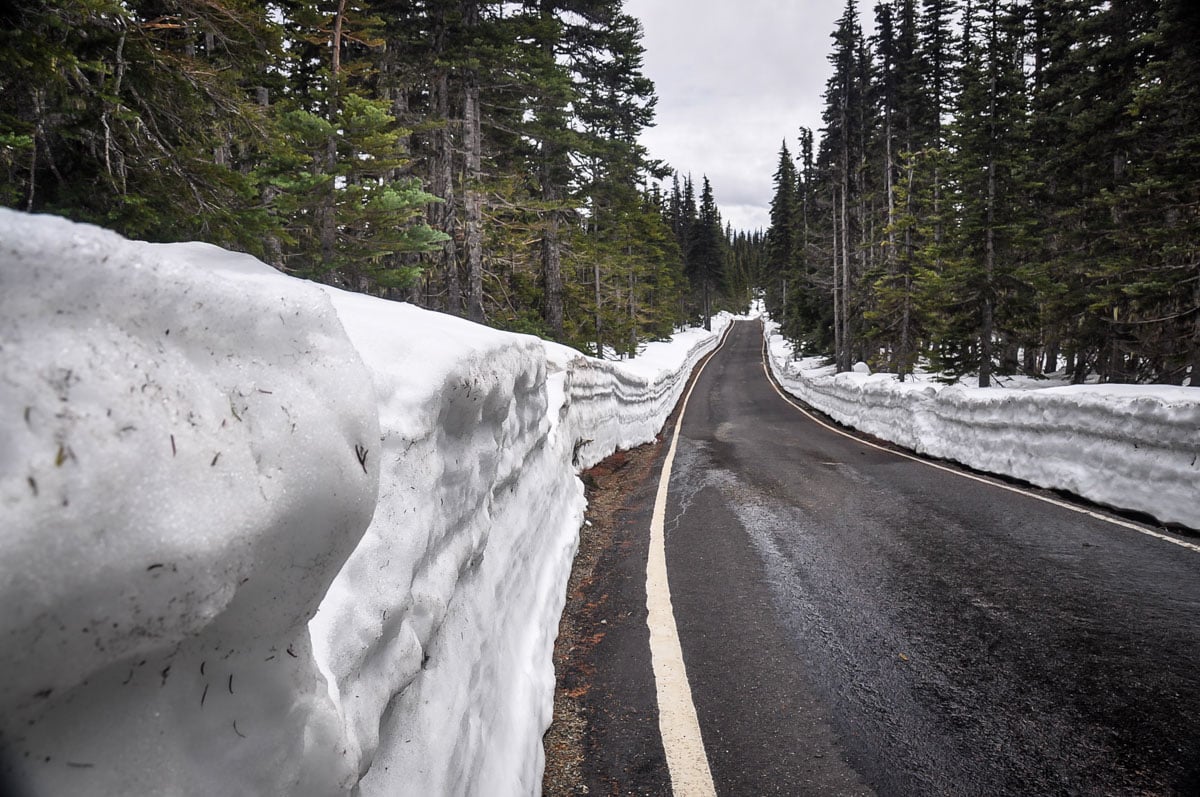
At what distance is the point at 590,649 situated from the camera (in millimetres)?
3869

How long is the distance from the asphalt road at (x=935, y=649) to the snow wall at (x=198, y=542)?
1.70 metres

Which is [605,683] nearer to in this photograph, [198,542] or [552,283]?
[198,542]

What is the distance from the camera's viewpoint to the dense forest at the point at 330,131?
5418 mm

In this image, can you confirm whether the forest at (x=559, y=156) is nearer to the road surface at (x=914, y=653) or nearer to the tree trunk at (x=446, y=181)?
the tree trunk at (x=446, y=181)

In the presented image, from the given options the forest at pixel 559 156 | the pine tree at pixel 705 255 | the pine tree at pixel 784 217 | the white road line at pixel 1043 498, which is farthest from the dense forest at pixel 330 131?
the pine tree at pixel 705 255

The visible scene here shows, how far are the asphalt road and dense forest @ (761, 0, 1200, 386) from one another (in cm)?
1045

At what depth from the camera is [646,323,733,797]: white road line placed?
2619 mm

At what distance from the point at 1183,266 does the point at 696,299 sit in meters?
62.7

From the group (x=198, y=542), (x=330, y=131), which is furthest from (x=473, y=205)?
(x=198, y=542)

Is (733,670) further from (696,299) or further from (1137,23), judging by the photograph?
(696,299)

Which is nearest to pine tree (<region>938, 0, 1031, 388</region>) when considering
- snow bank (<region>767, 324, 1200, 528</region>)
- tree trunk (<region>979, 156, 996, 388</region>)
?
tree trunk (<region>979, 156, 996, 388</region>)

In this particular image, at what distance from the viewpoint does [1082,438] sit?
24.6 feet

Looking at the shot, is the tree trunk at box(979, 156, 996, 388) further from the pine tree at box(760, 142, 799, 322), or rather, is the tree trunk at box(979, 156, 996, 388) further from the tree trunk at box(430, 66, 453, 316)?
the pine tree at box(760, 142, 799, 322)

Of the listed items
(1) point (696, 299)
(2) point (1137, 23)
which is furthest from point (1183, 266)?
(1) point (696, 299)
